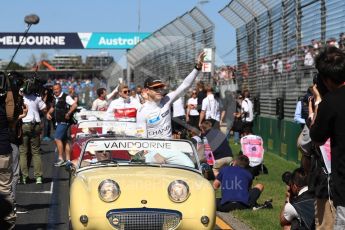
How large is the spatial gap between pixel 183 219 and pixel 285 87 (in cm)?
1376

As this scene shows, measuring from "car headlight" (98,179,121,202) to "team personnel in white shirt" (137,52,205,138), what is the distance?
2.42m

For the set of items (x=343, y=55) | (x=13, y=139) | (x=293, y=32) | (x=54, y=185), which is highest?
(x=293, y=32)

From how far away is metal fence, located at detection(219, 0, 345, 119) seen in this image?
1773cm

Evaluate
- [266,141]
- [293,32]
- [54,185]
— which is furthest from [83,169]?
[266,141]

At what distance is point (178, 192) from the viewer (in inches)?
313

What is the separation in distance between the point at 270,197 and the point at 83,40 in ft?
134

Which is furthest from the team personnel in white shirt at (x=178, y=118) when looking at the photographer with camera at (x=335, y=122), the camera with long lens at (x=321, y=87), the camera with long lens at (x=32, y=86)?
the photographer with camera at (x=335, y=122)

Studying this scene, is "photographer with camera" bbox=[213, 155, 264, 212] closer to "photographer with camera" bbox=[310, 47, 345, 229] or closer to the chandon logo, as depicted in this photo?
the chandon logo

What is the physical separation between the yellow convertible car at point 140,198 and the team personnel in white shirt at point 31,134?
6160 mm

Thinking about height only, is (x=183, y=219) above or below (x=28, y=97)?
below

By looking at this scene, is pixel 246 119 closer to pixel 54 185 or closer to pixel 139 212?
pixel 54 185

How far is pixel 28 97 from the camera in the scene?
1487 cm

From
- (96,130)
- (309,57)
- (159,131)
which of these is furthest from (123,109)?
(159,131)

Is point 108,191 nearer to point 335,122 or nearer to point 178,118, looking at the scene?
point 335,122
